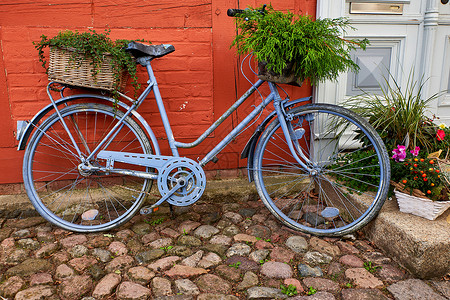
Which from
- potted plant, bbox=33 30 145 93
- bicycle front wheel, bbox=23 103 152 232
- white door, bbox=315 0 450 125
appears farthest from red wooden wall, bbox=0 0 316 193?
potted plant, bbox=33 30 145 93

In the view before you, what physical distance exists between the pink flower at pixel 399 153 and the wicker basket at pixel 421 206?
303mm

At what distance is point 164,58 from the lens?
2943 millimetres

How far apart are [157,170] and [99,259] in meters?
0.74

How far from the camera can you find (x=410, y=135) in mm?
2717

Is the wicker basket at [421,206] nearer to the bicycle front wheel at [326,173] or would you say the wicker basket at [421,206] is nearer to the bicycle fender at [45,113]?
the bicycle front wheel at [326,173]

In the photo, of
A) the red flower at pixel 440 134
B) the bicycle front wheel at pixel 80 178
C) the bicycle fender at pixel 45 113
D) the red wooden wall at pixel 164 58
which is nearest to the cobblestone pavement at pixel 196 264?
the bicycle front wheel at pixel 80 178

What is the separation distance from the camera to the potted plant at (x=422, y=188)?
2.25 m

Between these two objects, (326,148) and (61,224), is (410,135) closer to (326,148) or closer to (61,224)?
Result: (326,148)

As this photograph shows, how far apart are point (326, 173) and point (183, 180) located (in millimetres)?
1173

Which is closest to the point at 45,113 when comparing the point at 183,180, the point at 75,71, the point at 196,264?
the point at 75,71

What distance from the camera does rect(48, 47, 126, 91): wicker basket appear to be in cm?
235

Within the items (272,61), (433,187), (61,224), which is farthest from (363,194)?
(61,224)

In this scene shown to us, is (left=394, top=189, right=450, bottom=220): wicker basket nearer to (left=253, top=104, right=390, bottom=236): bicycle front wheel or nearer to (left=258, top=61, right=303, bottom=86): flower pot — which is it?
(left=253, top=104, right=390, bottom=236): bicycle front wheel

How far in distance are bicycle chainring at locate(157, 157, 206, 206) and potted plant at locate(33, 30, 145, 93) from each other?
0.70 metres
